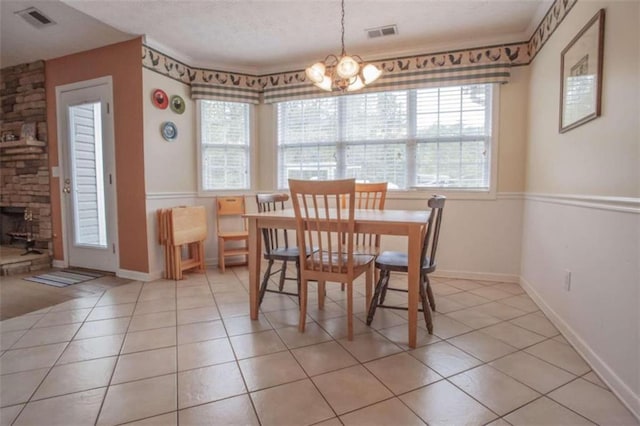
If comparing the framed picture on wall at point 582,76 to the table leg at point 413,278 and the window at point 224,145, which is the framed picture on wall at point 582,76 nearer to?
the table leg at point 413,278

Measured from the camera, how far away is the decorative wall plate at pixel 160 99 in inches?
131

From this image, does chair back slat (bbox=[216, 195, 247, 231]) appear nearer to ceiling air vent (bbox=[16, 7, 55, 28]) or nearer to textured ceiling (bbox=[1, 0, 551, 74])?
textured ceiling (bbox=[1, 0, 551, 74])

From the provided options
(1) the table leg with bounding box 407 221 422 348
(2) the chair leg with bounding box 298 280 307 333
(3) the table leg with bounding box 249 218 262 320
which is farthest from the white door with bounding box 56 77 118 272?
(1) the table leg with bounding box 407 221 422 348

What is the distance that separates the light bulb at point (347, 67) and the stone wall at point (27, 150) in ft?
12.1

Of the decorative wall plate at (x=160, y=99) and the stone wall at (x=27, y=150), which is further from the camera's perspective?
the stone wall at (x=27, y=150)

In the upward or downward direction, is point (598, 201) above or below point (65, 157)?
below

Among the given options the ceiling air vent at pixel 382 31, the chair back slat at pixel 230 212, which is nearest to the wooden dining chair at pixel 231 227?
the chair back slat at pixel 230 212

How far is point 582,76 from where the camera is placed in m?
1.94

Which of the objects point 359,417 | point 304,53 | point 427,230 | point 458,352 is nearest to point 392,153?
point 304,53

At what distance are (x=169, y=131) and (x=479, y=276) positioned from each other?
3.54 m

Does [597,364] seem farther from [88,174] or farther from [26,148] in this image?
[26,148]

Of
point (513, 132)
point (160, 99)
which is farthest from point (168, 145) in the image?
point (513, 132)

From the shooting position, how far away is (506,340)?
204 cm

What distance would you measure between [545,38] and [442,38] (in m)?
0.88
